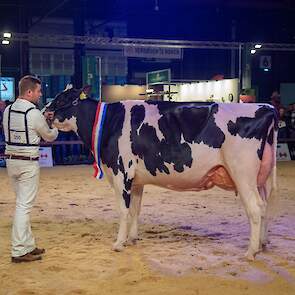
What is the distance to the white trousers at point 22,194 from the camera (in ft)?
16.4

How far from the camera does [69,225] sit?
265 inches

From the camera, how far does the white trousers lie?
5.00 m

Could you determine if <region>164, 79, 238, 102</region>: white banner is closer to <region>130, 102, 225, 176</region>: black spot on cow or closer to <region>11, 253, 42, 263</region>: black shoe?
<region>130, 102, 225, 176</region>: black spot on cow

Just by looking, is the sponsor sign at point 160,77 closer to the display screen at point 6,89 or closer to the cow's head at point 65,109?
the display screen at point 6,89

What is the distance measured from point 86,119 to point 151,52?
10098 mm

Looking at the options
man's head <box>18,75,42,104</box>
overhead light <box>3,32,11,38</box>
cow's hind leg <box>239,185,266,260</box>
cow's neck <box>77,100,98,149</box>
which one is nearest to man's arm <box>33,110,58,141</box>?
man's head <box>18,75,42,104</box>

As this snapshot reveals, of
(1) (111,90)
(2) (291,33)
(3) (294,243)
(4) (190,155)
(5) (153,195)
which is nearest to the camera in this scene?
(4) (190,155)

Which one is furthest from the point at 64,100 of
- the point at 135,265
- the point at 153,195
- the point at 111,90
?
the point at 111,90

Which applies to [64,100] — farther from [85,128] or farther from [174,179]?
[174,179]

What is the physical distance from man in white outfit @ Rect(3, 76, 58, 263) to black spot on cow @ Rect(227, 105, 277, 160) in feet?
6.10

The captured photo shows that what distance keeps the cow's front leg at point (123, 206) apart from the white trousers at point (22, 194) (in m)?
0.95

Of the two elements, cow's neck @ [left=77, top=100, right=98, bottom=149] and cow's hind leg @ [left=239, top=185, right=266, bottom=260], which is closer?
cow's hind leg @ [left=239, top=185, right=266, bottom=260]

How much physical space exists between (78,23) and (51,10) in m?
1.26

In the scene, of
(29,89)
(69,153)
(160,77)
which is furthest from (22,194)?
(160,77)
